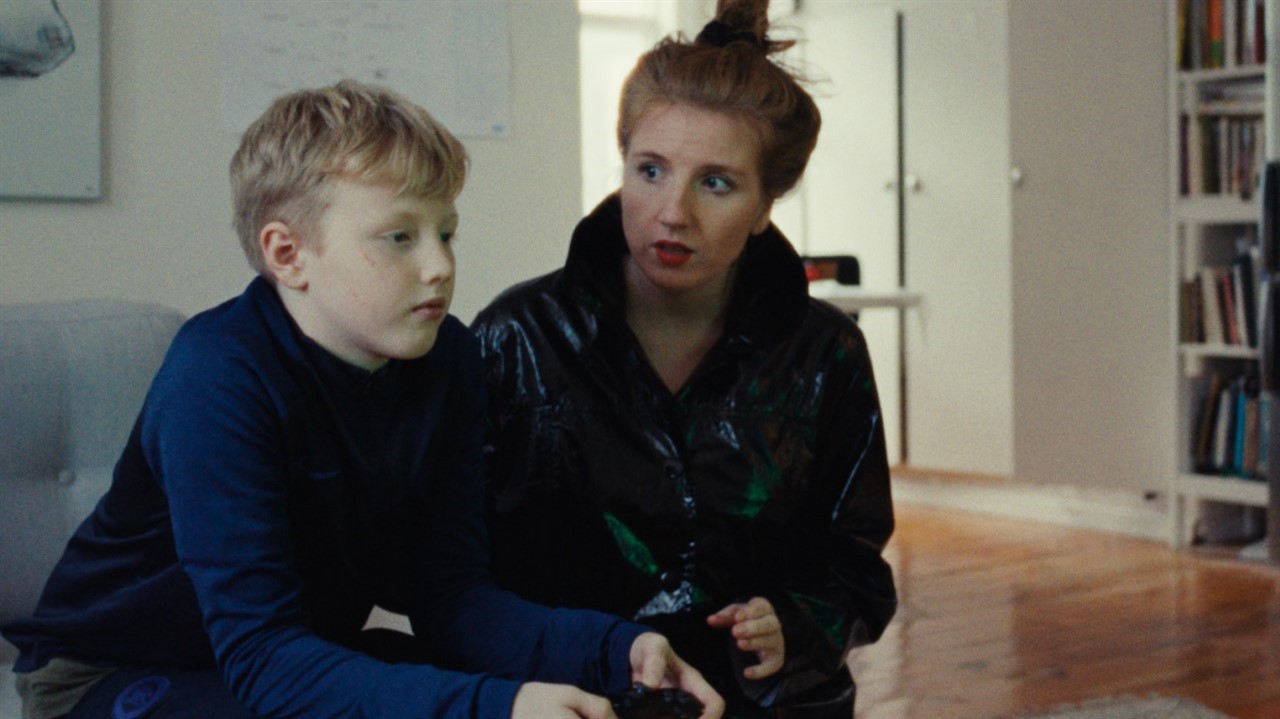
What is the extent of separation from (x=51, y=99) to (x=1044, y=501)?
357 cm

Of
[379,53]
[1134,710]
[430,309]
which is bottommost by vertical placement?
[1134,710]

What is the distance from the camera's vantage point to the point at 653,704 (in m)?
1.06

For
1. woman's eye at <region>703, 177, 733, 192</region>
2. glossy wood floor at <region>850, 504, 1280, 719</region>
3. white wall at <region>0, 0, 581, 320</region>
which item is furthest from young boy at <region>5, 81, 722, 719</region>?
glossy wood floor at <region>850, 504, 1280, 719</region>

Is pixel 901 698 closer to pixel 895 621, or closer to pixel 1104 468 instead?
pixel 895 621

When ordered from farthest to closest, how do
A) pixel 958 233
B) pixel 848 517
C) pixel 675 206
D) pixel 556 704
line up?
pixel 958 233 → pixel 848 517 → pixel 675 206 → pixel 556 704

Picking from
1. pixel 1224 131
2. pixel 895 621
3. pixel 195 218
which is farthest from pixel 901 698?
pixel 1224 131

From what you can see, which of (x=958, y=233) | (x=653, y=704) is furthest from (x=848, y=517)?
(x=958, y=233)

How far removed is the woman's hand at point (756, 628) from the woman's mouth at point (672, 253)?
374mm

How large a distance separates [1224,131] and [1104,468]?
107cm

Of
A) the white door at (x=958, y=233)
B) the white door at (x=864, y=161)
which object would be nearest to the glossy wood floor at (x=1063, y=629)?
the white door at (x=958, y=233)

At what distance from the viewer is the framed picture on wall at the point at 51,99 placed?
77.7 inches

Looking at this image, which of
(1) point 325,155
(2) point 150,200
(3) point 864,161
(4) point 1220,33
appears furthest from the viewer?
(3) point 864,161

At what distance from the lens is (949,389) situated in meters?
4.74

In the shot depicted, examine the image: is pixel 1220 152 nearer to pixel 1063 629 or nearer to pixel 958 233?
pixel 958 233
